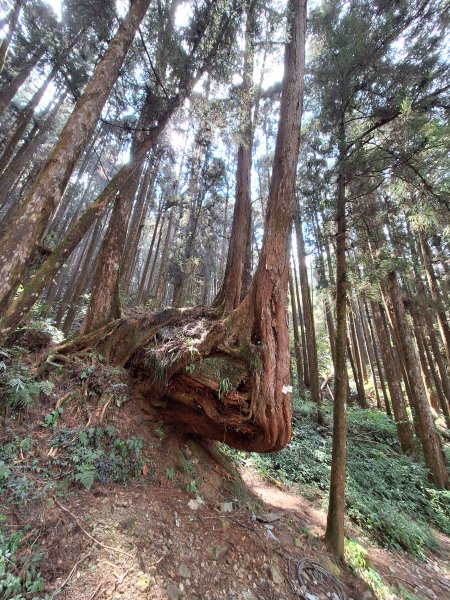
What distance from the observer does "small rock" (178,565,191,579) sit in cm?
295

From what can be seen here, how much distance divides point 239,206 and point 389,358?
8515 mm

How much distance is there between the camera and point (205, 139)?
28.2 ft

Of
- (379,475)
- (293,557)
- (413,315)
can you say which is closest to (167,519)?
(293,557)

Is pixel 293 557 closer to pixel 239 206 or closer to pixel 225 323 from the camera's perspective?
pixel 225 323

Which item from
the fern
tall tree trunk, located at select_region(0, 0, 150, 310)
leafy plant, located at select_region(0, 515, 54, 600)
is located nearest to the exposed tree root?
the fern

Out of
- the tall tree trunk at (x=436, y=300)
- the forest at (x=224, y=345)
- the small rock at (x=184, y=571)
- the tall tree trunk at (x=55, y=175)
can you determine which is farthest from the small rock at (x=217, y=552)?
the tall tree trunk at (x=436, y=300)

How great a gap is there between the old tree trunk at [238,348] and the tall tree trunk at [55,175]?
76.5 inches

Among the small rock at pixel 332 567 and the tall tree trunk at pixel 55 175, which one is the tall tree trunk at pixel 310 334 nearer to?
the small rock at pixel 332 567

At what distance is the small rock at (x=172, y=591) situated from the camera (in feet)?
8.66

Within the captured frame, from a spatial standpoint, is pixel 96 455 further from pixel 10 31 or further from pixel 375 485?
pixel 10 31

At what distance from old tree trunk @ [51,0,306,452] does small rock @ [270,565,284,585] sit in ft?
4.62

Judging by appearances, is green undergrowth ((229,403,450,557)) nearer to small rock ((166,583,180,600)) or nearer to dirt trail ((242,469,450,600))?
dirt trail ((242,469,450,600))

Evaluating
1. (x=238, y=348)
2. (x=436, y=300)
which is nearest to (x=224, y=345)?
(x=238, y=348)

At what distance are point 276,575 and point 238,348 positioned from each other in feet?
9.63
